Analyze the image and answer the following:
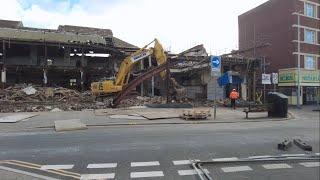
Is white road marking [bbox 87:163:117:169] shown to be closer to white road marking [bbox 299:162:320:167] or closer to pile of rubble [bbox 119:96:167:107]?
white road marking [bbox 299:162:320:167]

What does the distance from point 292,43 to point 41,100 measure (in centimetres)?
2755

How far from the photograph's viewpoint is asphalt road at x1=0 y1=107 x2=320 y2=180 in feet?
34.8

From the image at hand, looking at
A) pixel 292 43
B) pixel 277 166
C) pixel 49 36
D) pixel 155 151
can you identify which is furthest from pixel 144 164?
pixel 49 36

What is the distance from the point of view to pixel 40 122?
2197 centimetres

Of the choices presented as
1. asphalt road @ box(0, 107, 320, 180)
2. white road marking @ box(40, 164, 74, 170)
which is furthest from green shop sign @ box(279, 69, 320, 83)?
white road marking @ box(40, 164, 74, 170)

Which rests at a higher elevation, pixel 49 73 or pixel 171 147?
pixel 49 73

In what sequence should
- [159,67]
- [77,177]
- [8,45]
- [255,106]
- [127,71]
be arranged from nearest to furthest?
[77,177] → [255,106] → [159,67] → [127,71] → [8,45]

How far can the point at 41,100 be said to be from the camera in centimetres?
3956

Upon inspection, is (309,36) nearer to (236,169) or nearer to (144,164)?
(236,169)

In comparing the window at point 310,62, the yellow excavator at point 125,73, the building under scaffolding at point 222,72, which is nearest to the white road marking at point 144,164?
the yellow excavator at point 125,73

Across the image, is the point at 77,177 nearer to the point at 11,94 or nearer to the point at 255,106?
the point at 255,106

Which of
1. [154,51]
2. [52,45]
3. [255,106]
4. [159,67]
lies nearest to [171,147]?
[255,106]

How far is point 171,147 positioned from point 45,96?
2925 centimetres

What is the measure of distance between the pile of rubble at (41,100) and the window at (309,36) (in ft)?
83.8
